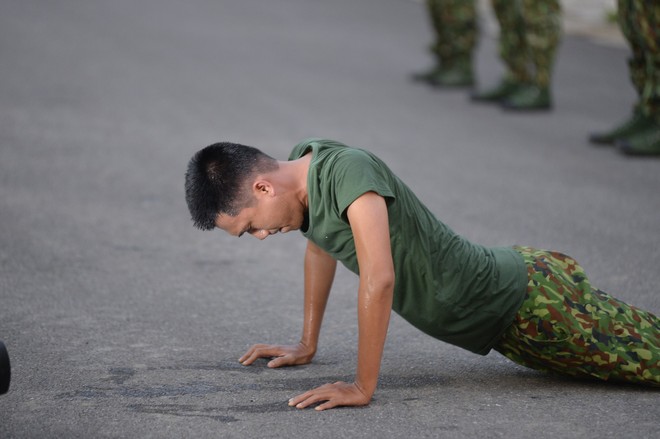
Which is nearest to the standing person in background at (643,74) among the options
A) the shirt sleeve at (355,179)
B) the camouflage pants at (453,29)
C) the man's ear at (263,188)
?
the camouflage pants at (453,29)

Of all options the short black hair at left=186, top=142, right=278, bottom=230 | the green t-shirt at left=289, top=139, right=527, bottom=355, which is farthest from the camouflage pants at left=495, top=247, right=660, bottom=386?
the short black hair at left=186, top=142, right=278, bottom=230

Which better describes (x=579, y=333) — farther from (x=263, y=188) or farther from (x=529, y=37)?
(x=529, y=37)

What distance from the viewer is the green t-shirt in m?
3.11

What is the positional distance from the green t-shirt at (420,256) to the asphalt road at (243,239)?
0.27 m

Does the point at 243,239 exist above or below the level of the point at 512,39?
below

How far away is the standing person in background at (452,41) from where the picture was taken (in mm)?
9594

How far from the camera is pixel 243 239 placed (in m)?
5.55

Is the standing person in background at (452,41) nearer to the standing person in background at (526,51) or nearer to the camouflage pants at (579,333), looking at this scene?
the standing person in background at (526,51)

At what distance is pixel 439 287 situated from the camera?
10.8ft

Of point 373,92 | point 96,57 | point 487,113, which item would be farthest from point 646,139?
point 96,57

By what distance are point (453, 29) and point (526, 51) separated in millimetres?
1150

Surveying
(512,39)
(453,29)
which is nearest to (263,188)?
(512,39)

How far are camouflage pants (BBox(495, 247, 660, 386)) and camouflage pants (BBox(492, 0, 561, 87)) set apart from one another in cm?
537

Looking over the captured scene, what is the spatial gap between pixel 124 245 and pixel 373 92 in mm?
4779
